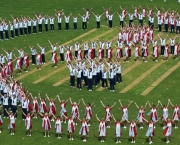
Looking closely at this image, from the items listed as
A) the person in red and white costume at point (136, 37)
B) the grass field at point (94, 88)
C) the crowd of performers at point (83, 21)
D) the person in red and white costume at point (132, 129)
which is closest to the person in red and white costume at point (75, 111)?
the grass field at point (94, 88)

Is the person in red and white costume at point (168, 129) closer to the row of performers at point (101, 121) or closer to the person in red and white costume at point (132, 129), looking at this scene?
the row of performers at point (101, 121)

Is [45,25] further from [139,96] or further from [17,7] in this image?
[139,96]

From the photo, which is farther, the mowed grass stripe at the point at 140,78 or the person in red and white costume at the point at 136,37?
the person in red and white costume at the point at 136,37

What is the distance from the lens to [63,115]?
125ft

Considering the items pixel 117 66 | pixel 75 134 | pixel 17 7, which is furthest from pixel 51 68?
pixel 17 7

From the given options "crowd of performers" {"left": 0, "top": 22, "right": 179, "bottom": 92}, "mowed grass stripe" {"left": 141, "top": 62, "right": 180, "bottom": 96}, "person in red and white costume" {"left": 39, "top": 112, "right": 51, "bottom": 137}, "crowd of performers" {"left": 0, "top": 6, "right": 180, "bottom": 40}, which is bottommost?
"mowed grass stripe" {"left": 141, "top": 62, "right": 180, "bottom": 96}

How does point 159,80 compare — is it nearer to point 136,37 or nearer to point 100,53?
point 100,53

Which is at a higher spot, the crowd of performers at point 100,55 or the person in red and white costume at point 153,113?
the crowd of performers at point 100,55

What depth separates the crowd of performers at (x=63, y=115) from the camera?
35.5 m

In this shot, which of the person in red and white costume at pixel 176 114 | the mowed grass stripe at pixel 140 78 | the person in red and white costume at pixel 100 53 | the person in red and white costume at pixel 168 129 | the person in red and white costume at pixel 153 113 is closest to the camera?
the person in red and white costume at pixel 168 129

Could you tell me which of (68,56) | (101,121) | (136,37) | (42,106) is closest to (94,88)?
(68,56)

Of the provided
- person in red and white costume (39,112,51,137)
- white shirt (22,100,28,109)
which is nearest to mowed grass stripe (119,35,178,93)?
white shirt (22,100,28,109)

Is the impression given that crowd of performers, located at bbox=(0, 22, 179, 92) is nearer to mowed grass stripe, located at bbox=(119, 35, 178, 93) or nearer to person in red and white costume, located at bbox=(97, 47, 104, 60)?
person in red and white costume, located at bbox=(97, 47, 104, 60)

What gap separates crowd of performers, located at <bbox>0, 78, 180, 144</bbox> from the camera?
1398 inches
